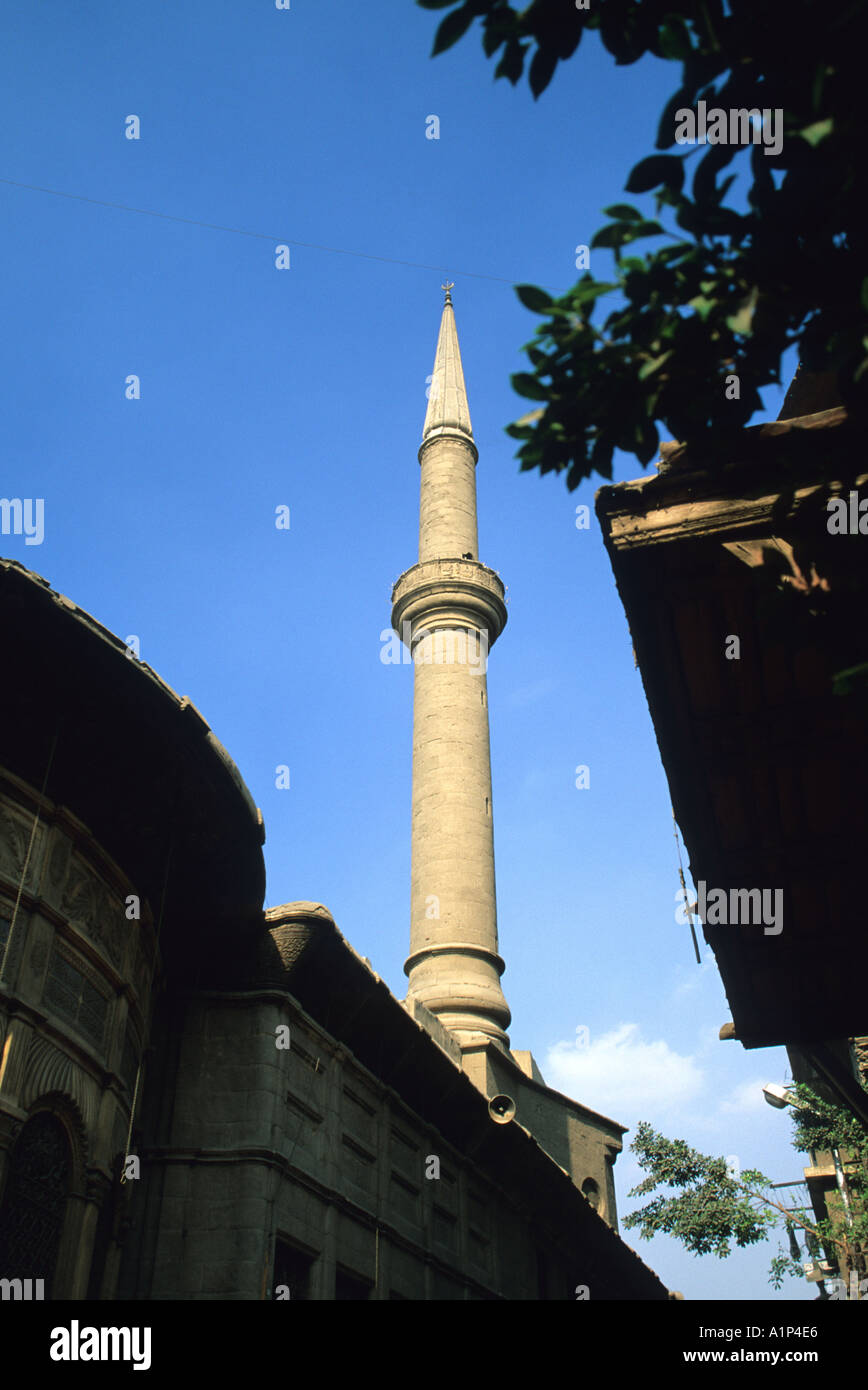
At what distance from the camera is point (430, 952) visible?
23484 mm

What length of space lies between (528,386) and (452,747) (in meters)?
22.0

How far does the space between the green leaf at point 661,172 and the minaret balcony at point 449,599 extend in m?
24.2

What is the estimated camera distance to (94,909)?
9219mm

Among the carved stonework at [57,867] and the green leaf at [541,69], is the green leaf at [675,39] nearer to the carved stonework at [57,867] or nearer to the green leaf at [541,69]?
the green leaf at [541,69]

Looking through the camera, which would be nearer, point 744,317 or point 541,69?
point 744,317

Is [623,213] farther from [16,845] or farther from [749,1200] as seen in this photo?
Answer: [749,1200]

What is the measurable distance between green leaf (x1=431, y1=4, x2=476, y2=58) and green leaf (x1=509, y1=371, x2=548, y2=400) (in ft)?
3.19

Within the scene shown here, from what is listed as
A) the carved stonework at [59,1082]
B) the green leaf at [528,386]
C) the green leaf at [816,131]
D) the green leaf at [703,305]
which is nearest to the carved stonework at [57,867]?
the carved stonework at [59,1082]

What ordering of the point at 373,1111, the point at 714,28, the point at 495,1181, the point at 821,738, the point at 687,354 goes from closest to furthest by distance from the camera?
the point at 714,28 → the point at 687,354 → the point at 821,738 → the point at 373,1111 → the point at 495,1181

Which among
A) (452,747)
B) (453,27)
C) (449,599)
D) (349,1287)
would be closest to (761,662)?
(453,27)

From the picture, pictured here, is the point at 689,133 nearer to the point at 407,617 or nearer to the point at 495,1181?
the point at 495,1181

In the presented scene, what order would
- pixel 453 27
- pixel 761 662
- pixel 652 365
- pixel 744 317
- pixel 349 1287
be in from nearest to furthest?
pixel 744 317
pixel 453 27
pixel 652 365
pixel 761 662
pixel 349 1287
